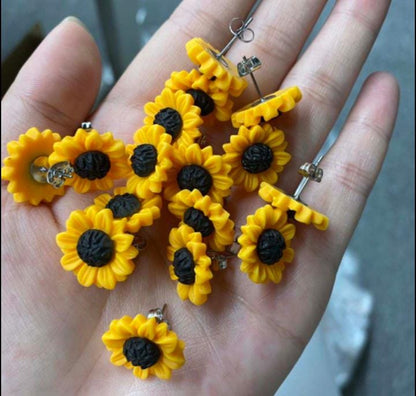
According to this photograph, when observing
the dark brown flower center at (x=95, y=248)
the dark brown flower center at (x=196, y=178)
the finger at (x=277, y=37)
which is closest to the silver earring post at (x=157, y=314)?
the dark brown flower center at (x=95, y=248)

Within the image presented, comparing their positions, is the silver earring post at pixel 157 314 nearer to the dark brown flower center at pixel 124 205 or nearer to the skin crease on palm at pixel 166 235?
the skin crease on palm at pixel 166 235

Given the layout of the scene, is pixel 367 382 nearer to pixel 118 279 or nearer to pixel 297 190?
pixel 297 190

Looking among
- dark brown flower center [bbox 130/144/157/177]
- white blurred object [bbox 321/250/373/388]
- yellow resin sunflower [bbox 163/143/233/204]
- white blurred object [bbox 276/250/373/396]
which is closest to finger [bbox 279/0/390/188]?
yellow resin sunflower [bbox 163/143/233/204]

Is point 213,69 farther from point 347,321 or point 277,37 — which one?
point 347,321

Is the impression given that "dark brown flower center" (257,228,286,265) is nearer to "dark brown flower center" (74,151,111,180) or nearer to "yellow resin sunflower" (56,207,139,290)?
"yellow resin sunflower" (56,207,139,290)

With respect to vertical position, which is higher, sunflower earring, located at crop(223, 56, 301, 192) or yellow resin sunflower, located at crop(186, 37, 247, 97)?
yellow resin sunflower, located at crop(186, 37, 247, 97)

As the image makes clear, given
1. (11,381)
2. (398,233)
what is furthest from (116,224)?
(398,233)
